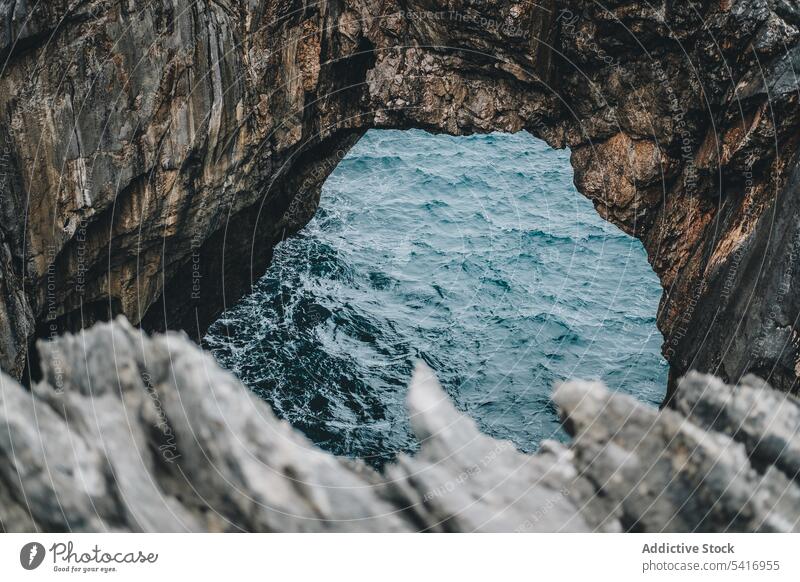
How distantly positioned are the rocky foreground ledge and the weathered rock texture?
225 inches

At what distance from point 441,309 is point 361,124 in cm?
989

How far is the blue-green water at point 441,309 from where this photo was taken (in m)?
28.8

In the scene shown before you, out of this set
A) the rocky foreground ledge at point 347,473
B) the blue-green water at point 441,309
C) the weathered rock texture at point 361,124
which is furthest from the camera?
the blue-green water at point 441,309

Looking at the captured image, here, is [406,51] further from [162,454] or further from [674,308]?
[162,454]

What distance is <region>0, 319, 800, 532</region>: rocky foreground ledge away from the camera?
1164 cm

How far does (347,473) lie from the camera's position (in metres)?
11.7

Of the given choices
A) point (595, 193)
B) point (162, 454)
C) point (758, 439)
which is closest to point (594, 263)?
point (595, 193)

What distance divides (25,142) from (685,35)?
17822 millimetres

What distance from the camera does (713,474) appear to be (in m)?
12.2

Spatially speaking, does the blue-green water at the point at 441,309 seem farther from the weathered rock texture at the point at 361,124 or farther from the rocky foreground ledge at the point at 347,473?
the rocky foreground ledge at the point at 347,473
